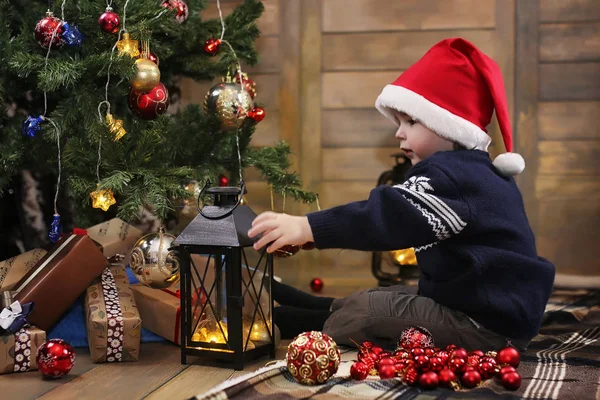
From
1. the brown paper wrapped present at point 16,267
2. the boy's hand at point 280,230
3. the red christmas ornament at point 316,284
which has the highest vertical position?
the boy's hand at point 280,230

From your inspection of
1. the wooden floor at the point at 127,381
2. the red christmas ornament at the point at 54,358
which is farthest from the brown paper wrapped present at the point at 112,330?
the red christmas ornament at the point at 54,358

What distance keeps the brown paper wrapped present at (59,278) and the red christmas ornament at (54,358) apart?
21 cm

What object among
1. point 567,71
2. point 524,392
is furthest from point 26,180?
point 567,71

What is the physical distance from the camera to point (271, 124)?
2.79 meters

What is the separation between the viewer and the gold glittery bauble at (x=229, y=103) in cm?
209

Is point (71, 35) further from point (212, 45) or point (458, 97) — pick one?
point (458, 97)

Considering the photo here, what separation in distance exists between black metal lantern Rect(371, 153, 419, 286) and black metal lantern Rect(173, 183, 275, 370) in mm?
939

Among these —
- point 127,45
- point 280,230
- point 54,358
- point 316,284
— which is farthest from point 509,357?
point 316,284

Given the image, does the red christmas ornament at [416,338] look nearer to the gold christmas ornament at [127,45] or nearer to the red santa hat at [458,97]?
the red santa hat at [458,97]

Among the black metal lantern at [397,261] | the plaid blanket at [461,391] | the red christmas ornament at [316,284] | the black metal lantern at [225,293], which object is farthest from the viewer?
the red christmas ornament at [316,284]

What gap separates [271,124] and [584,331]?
4.50ft

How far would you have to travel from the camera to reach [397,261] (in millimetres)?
2443

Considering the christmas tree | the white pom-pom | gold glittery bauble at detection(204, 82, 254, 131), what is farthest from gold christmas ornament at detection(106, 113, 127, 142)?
the white pom-pom

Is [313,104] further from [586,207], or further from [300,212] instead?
[586,207]
